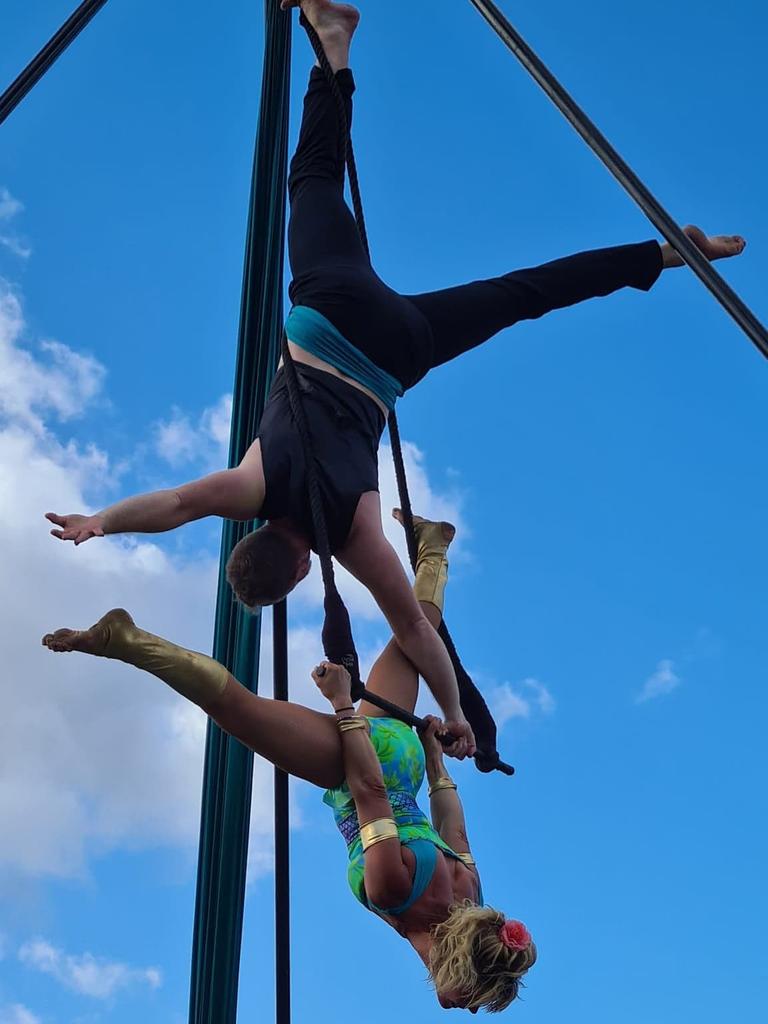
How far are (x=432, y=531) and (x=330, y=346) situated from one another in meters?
0.79

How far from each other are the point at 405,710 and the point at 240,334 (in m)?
1.57

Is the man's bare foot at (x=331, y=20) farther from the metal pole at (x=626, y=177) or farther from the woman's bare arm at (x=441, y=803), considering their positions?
the woman's bare arm at (x=441, y=803)

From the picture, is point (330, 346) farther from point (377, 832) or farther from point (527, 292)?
point (377, 832)

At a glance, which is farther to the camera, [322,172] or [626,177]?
[322,172]

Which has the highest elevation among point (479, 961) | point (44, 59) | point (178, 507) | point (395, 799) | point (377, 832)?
point (44, 59)

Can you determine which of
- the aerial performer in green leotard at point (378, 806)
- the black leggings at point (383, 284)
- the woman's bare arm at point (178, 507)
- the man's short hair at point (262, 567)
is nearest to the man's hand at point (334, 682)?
the aerial performer in green leotard at point (378, 806)

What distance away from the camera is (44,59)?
152 inches

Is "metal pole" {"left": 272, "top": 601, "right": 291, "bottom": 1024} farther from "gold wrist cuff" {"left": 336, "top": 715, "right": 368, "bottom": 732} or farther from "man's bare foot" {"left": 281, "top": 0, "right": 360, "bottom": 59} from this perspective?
"man's bare foot" {"left": 281, "top": 0, "right": 360, "bottom": 59}

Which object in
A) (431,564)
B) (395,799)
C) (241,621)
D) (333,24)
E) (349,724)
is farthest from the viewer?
(241,621)

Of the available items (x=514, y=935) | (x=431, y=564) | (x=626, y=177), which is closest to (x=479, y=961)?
(x=514, y=935)

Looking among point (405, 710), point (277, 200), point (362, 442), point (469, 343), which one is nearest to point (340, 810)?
point (405, 710)

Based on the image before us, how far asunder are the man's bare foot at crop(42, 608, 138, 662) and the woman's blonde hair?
3.34 ft

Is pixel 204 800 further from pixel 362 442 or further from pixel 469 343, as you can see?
pixel 469 343

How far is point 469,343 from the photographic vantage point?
4.19 m
